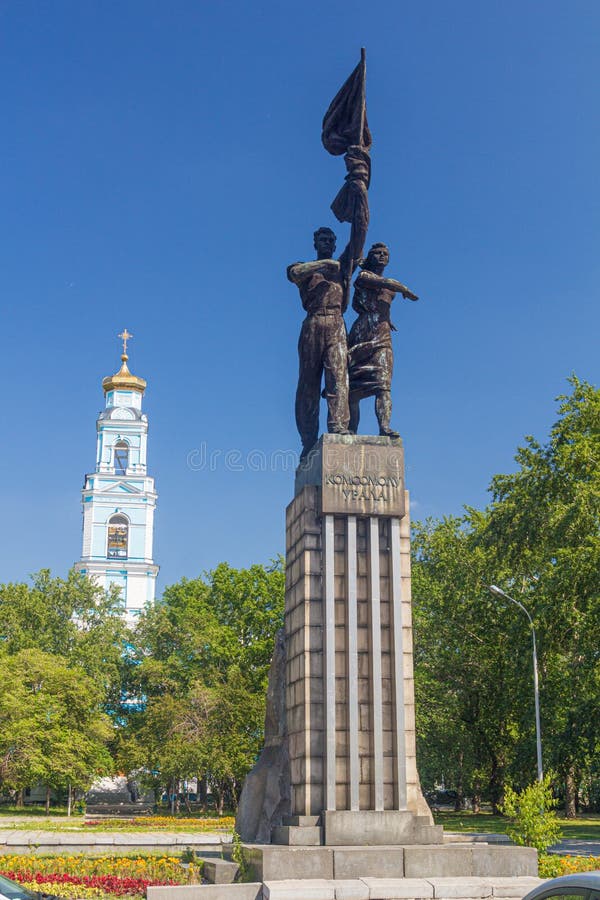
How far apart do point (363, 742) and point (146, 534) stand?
55064mm

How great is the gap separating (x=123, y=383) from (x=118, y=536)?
1102cm

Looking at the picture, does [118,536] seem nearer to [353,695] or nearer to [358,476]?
[358,476]

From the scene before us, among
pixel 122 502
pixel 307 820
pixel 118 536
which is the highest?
pixel 122 502

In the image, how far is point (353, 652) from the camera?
11344 millimetres

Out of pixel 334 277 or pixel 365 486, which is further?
pixel 334 277

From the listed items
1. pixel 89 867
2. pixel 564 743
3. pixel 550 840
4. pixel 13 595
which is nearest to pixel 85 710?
pixel 13 595

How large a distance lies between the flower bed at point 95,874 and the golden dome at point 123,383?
5537cm

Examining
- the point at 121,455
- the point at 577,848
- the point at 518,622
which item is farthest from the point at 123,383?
the point at 577,848

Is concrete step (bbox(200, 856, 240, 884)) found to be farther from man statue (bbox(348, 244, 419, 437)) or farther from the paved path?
the paved path

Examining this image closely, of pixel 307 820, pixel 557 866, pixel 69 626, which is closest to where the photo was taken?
pixel 307 820

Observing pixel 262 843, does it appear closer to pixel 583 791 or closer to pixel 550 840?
pixel 550 840

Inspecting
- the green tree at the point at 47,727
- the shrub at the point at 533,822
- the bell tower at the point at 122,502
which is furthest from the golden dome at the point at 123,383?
the shrub at the point at 533,822

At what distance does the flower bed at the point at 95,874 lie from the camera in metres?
10.9

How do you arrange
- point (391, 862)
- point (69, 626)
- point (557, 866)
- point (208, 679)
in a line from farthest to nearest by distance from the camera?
point (69, 626)
point (208, 679)
point (557, 866)
point (391, 862)
